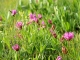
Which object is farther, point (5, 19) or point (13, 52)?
point (5, 19)

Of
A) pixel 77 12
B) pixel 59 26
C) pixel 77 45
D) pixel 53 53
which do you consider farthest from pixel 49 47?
pixel 77 12

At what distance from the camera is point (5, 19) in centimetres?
328

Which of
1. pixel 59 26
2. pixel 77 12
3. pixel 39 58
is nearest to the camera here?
pixel 39 58

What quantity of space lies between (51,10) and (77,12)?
1.08 ft

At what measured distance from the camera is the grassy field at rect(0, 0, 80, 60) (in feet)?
7.67

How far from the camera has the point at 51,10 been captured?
3338 mm

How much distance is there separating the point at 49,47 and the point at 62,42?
0.15 metres

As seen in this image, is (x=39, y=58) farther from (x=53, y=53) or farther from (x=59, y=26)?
(x=59, y=26)

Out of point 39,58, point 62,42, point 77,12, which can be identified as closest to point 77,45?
point 62,42

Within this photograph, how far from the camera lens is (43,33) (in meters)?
2.53

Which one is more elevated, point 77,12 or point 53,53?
point 77,12

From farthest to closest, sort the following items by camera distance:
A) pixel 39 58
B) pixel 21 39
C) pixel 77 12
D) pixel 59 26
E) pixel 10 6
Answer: pixel 10 6, pixel 77 12, pixel 59 26, pixel 21 39, pixel 39 58

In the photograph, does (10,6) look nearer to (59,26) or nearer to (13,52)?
(59,26)

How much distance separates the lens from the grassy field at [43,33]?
234cm
